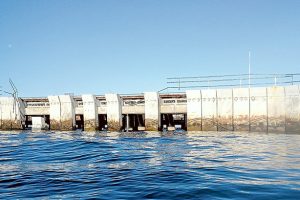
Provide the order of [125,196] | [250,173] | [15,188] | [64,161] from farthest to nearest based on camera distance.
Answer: [64,161] → [250,173] → [15,188] → [125,196]

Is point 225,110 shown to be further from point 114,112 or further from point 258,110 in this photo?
point 114,112

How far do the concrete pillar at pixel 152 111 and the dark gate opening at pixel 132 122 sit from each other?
3.03 metres

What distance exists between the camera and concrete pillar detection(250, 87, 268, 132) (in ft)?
76.1

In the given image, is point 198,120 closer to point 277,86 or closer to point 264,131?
point 264,131

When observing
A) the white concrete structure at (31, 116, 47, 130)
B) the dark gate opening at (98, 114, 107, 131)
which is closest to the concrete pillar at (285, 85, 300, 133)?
the dark gate opening at (98, 114, 107, 131)

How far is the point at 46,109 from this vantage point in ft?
99.6

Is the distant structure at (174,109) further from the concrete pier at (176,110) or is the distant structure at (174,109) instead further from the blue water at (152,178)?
the blue water at (152,178)

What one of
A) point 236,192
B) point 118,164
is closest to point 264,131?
point 118,164

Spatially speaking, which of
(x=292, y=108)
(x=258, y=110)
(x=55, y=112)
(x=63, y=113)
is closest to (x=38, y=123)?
(x=55, y=112)

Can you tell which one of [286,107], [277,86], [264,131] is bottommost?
[264,131]

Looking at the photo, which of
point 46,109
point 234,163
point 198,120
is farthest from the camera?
point 46,109

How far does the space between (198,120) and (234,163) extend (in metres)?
17.9

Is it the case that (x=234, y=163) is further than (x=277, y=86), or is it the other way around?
(x=277, y=86)

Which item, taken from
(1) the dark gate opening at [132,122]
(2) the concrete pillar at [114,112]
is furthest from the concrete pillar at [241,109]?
(2) the concrete pillar at [114,112]
